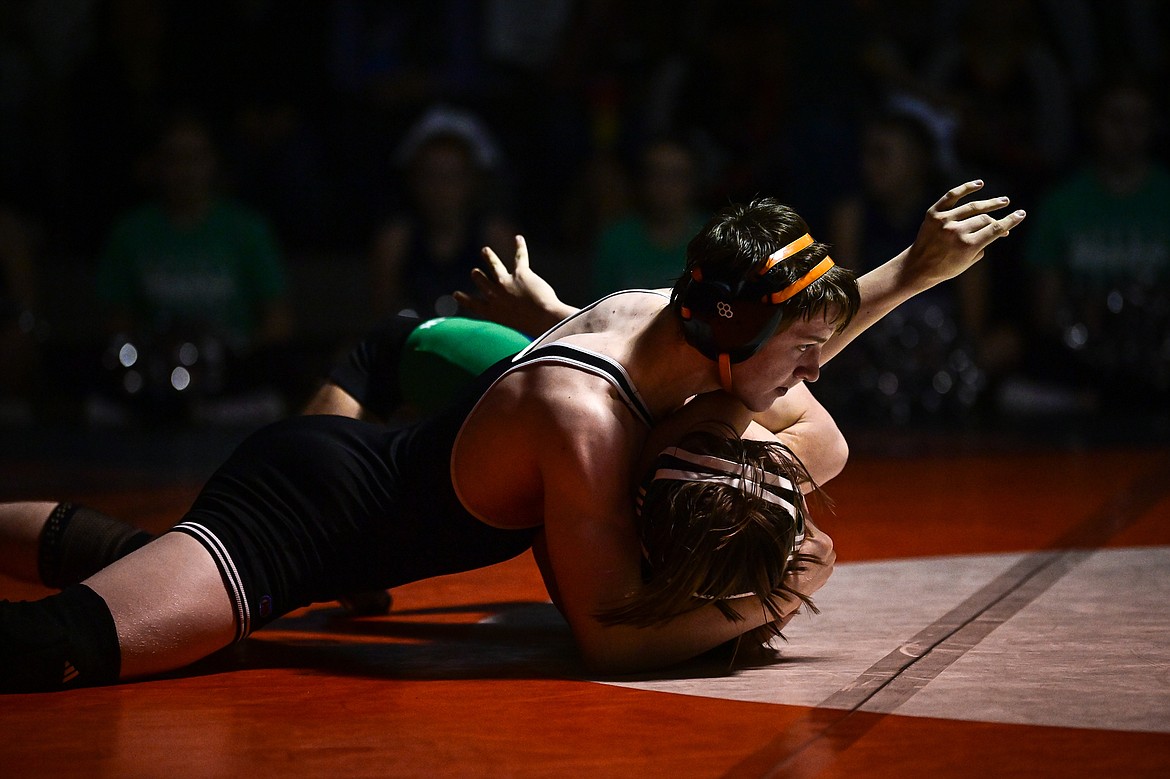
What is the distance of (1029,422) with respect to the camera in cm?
611

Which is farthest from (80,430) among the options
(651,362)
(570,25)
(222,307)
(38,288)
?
(651,362)

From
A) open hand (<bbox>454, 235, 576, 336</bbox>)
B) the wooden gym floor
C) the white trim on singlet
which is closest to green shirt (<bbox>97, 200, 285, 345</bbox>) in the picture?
the wooden gym floor

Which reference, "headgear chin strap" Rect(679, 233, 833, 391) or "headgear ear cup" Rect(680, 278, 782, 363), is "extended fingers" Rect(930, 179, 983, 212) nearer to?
"headgear chin strap" Rect(679, 233, 833, 391)

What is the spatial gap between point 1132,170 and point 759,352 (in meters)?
4.68

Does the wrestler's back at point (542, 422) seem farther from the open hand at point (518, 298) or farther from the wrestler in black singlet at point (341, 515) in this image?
the open hand at point (518, 298)

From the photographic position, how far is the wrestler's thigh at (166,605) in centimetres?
240

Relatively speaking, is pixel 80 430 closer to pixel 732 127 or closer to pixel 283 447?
pixel 732 127

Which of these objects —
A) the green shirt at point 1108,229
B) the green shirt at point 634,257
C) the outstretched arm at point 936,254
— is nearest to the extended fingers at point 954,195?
the outstretched arm at point 936,254

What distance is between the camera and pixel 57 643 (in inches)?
92.2

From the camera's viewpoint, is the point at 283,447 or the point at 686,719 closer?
the point at 686,719

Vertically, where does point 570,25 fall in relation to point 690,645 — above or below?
above

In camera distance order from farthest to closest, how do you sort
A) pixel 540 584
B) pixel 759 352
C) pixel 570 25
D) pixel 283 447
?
pixel 570 25 → pixel 540 584 → pixel 283 447 → pixel 759 352

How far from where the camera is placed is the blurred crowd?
6.29 meters

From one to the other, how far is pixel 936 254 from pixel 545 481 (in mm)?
787
